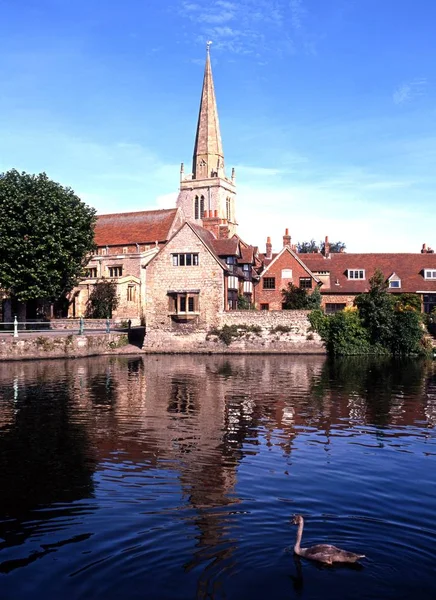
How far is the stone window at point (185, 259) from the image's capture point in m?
63.4

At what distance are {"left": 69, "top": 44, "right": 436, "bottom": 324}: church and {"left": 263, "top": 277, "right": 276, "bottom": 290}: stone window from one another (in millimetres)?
125

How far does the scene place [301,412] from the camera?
27.4 m

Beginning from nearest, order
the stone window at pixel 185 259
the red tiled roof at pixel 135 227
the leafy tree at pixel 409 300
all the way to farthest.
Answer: the stone window at pixel 185 259 < the leafy tree at pixel 409 300 < the red tiled roof at pixel 135 227

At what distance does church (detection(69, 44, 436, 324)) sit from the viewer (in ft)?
→ 207

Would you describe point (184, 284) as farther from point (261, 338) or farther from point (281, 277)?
point (281, 277)

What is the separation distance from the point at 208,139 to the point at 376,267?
5197cm

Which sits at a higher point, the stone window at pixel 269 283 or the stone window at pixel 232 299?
the stone window at pixel 269 283

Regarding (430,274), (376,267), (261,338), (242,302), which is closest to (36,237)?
(242,302)

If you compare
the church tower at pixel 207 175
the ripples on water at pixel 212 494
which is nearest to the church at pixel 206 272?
the church tower at pixel 207 175

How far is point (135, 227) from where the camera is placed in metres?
90.2

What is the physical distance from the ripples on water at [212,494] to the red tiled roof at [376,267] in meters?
42.4

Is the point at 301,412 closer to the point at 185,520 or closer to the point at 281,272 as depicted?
the point at 185,520

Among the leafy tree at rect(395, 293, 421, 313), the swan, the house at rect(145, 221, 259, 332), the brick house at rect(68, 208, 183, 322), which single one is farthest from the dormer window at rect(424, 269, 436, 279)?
the swan

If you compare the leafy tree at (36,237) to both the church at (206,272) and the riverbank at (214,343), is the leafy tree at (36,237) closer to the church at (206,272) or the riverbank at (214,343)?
the riverbank at (214,343)
